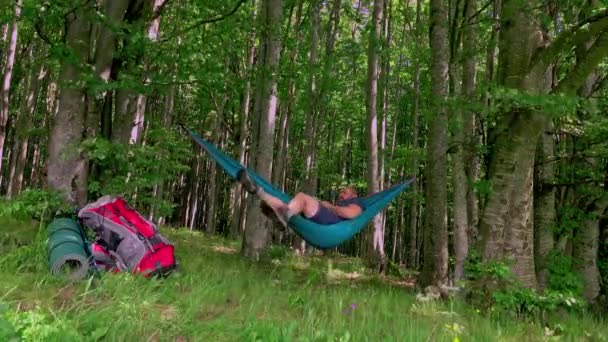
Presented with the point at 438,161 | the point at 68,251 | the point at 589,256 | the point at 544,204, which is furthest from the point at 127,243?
the point at 589,256

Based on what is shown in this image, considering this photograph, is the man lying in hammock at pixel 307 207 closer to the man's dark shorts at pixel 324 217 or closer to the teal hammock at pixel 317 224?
the man's dark shorts at pixel 324 217

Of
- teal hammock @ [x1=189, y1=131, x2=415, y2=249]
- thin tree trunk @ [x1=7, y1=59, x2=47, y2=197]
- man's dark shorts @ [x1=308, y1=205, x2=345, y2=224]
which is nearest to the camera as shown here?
teal hammock @ [x1=189, y1=131, x2=415, y2=249]

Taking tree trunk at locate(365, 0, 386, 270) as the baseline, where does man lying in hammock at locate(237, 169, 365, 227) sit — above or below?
below

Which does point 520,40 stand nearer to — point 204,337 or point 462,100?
point 462,100

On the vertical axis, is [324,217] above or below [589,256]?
above

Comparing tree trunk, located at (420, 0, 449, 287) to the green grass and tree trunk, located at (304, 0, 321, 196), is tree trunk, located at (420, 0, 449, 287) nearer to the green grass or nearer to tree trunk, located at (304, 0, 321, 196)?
the green grass

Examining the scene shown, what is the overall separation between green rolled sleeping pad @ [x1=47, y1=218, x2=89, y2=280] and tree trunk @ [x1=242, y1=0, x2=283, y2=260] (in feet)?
10.4

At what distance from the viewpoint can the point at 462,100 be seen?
14.8 ft

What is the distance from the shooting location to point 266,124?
6875mm

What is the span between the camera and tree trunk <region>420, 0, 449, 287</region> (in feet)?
19.0

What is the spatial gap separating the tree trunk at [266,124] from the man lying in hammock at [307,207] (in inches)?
55.1

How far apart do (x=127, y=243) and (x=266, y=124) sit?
355 centimetres

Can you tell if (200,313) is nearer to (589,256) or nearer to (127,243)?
(127,243)

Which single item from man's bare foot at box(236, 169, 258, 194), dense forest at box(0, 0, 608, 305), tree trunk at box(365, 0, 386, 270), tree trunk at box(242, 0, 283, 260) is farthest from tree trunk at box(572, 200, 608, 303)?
man's bare foot at box(236, 169, 258, 194)
